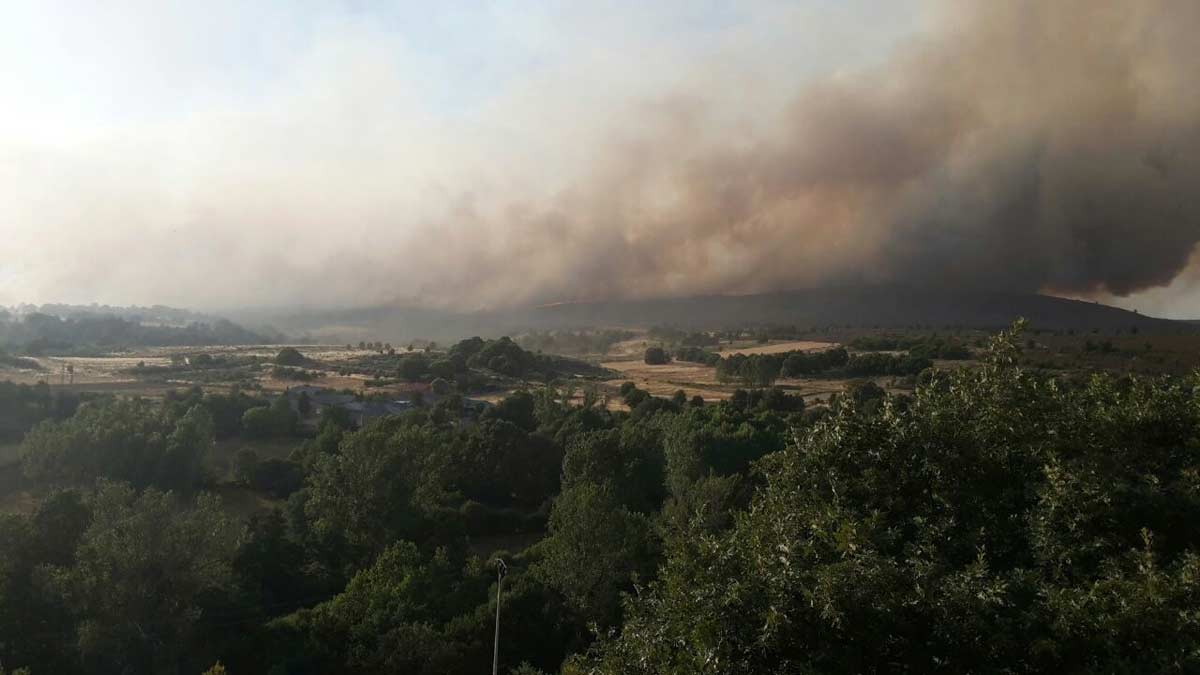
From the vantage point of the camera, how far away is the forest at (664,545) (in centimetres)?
654

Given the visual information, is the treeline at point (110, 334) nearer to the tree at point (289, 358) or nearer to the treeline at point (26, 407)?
the tree at point (289, 358)

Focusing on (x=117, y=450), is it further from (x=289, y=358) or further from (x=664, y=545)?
(x=289, y=358)

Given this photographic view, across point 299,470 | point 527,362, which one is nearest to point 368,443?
→ point 299,470

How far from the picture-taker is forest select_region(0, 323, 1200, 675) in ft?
21.4

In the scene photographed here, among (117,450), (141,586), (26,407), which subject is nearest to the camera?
(141,586)

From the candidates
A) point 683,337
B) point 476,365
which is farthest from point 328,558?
point 683,337

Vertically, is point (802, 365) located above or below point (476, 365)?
below

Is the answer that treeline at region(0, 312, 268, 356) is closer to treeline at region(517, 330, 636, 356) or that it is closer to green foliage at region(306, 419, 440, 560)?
treeline at region(517, 330, 636, 356)

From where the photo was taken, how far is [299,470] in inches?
1335

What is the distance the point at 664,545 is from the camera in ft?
54.9

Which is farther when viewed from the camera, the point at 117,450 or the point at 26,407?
the point at 26,407

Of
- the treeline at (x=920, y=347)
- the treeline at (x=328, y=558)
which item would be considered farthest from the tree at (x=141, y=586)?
the treeline at (x=920, y=347)

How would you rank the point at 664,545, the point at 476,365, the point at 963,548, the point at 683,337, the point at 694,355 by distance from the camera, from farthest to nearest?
the point at 683,337
the point at 694,355
the point at 476,365
the point at 664,545
the point at 963,548

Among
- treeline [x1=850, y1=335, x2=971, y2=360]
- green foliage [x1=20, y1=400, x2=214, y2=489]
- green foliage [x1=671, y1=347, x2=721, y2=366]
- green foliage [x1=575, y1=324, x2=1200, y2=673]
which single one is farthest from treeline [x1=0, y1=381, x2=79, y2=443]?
treeline [x1=850, y1=335, x2=971, y2=360]
